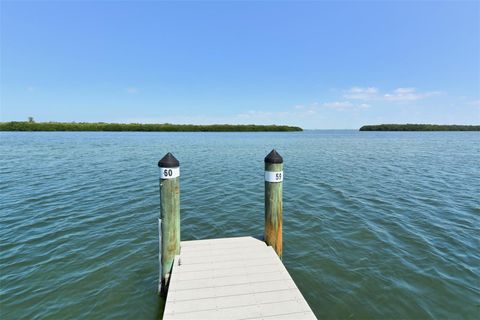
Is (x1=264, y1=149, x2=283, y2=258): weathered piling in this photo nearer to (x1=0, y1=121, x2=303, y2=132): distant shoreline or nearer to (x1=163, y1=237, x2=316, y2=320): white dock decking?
(x1=163, y1=237, x2=316, y2=320): white dock decking

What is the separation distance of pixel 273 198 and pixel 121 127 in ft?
352

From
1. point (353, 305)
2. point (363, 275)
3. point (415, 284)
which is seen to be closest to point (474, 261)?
point (415, 284)

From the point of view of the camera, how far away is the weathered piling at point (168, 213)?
4.35m

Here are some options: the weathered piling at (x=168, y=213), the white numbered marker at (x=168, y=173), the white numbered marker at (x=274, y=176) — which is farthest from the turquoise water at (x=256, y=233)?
the white numbered marker at (x=168, y=173)

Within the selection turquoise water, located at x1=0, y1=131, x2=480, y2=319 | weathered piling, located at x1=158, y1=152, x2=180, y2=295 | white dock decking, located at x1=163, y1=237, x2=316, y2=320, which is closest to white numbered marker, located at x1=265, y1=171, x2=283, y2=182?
white dock decking, located at x1=163, y1=237, x2=316, y2=320

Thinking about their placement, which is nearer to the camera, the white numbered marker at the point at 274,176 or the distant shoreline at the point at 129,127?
the white numbered marker at the point at 274,176

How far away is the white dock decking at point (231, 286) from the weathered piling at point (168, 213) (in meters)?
0.22

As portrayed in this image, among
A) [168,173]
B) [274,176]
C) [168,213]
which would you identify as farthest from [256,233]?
[168,173]

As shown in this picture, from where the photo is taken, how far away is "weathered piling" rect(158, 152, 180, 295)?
4.35 m

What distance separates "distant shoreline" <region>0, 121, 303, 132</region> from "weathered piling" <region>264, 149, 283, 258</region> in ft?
337

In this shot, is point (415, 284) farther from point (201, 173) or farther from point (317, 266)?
point (201, 173)

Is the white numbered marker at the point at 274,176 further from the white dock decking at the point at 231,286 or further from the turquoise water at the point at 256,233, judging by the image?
the turquoise water at the point at 256,233

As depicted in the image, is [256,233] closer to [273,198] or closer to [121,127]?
[273,198]

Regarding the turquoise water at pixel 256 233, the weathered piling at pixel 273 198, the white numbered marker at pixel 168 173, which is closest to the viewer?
the turquoise water at pixel 256 233
